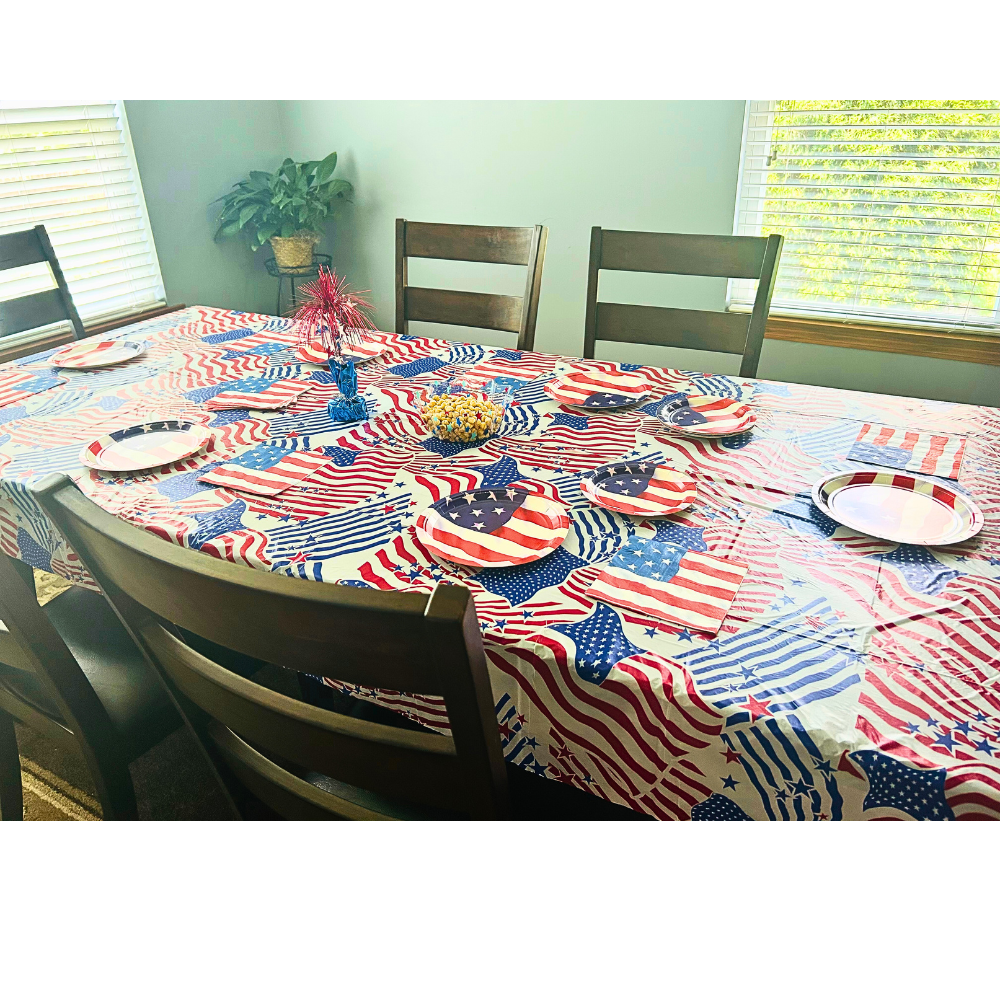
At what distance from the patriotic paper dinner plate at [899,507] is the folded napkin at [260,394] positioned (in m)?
1.03

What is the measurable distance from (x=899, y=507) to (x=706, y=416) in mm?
390

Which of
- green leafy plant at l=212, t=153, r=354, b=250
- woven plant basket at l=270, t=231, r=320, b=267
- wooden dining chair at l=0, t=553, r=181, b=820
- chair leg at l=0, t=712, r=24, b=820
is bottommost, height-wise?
chair leg at l=0, t=712, r=24, b=820

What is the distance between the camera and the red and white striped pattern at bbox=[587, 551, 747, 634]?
87 cm

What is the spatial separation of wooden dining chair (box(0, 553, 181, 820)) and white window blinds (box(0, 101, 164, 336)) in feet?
6.00

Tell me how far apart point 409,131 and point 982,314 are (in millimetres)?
2288

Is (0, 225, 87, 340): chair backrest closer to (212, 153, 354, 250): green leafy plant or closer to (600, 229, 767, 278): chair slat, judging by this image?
(212, 153, 354, 250): green leafy plant

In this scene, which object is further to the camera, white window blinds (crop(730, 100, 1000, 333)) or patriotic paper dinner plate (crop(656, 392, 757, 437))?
white window blinds (crop(730, 100, 1000, 333))

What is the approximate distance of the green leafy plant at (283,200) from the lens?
3.12 meters

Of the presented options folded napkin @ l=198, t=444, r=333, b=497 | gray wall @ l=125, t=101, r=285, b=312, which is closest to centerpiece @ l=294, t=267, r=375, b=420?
folded napkin @ l=198, t=444, r=333, b=497

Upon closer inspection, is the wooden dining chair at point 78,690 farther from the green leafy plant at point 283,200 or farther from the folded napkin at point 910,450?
the green leafy plant at point 283,200

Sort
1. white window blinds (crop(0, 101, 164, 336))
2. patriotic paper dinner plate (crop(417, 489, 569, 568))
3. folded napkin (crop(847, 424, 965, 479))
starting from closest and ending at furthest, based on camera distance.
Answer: patriotic paper dinner plate (crop(417, 489, 569, 568))
folded napkin (crop(847, 424, 965, 479))
white window blinds (crop(0, 101, 164, 336))

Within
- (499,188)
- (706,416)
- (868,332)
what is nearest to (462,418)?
(706,416)

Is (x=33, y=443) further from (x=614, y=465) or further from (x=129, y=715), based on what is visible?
(x=614, y=465)

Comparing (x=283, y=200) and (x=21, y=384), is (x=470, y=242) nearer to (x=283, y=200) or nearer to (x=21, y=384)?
(x=21, y=384)
